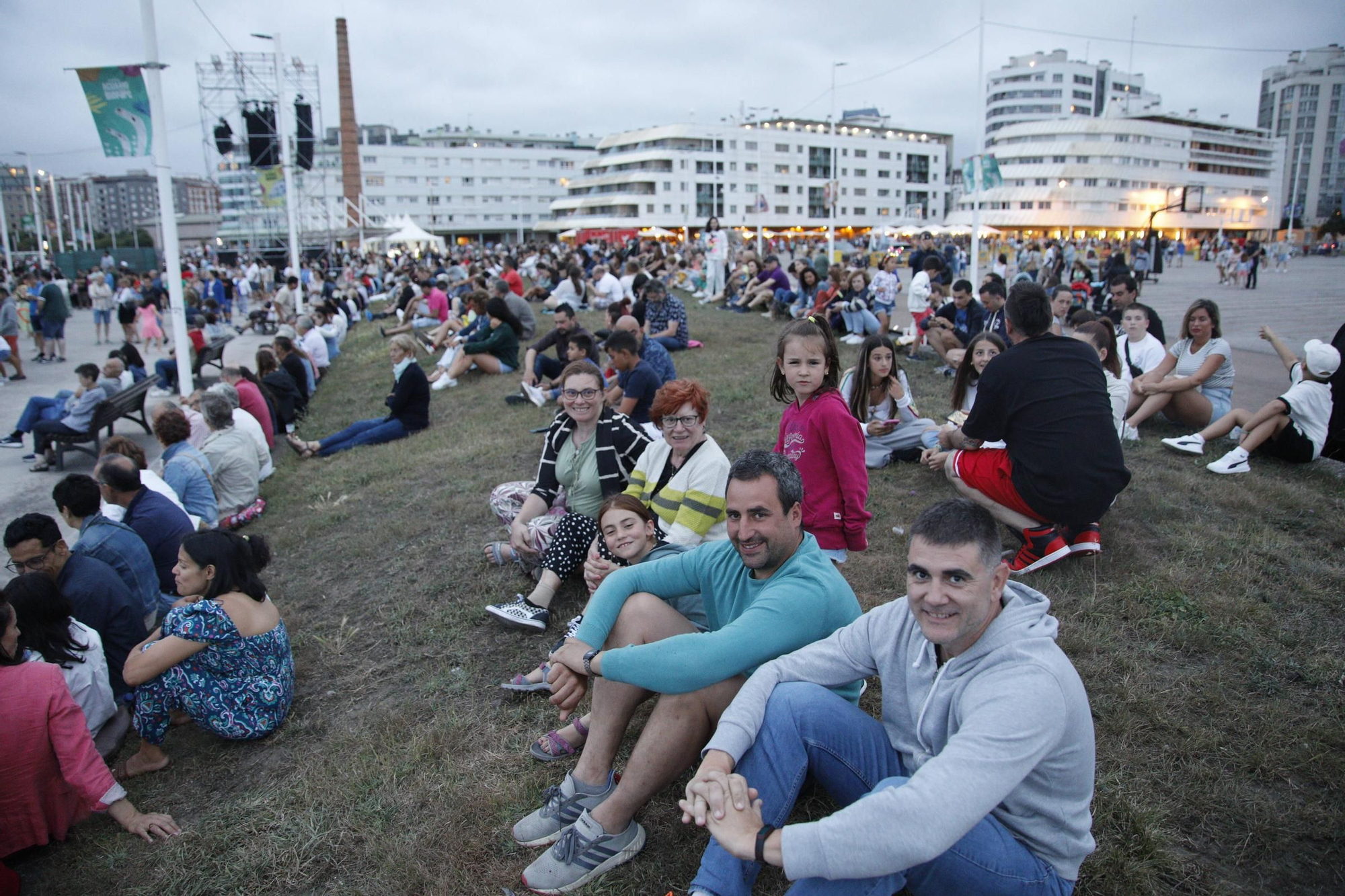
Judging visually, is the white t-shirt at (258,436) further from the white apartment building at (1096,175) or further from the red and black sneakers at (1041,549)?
Answer: the white apartment building at (1096,175)

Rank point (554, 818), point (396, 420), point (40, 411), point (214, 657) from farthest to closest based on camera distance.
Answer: point (40, 411), point (396, 420), point (214, 657), point (554, 818)

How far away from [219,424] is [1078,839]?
323 inches

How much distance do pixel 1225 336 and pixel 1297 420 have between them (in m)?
11.1

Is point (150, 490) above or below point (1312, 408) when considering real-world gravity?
below

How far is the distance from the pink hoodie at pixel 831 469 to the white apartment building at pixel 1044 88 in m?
132

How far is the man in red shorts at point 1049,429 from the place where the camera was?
4.55 metres

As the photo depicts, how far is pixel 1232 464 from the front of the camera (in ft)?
21.1

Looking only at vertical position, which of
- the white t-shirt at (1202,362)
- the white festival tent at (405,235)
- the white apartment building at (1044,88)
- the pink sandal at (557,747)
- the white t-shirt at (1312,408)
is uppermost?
the white apartment building at (1044,88)

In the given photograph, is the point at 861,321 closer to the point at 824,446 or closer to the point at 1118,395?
the point at 1118,395

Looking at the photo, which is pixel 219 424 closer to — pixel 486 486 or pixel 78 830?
pixel 486 486

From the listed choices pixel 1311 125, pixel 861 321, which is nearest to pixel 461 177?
pixel 861 321

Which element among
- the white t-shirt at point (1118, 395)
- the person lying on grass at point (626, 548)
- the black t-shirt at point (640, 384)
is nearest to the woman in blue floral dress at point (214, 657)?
the person lying on grass at point (626, 548)

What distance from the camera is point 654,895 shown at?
2727mm

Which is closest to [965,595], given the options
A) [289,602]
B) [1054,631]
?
[1054,631]
